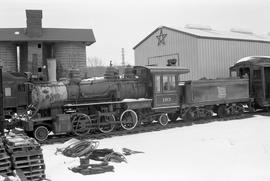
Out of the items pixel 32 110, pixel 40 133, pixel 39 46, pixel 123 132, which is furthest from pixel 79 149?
pixel 39 46

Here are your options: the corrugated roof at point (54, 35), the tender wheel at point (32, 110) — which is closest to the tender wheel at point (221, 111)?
the tender wheel at point (32, 110)

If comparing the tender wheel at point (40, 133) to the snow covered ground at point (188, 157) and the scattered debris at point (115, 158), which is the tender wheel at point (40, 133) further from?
the scattered debris at point (115, 158)

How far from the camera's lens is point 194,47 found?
24.1 meters

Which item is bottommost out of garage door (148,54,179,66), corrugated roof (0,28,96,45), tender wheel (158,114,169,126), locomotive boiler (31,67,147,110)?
tender wheel (158,114,169,126)

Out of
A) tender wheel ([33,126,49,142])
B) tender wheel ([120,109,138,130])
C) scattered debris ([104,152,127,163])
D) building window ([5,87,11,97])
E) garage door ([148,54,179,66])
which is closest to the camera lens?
scattered debris ([104,152,127,163])

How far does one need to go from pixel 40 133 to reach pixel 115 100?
328cm

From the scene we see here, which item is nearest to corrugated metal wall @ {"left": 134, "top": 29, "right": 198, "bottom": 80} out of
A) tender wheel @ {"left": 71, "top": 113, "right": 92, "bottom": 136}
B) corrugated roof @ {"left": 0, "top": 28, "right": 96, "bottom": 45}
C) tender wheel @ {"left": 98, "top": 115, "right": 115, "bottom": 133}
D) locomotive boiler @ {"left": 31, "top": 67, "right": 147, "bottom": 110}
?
corrugated roof @ {"left": 0, "top": 28, "right": 96, "bottom": 45}

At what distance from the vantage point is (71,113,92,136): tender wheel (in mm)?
13398

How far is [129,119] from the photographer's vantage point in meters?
14.6

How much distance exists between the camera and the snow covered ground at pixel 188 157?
304 inches

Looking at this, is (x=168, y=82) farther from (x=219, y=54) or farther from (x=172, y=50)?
(x=172, y=50)

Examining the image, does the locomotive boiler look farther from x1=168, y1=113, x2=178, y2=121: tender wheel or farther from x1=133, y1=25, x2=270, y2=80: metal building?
x1=133, y1=25, x2=270, y2=80: metal building

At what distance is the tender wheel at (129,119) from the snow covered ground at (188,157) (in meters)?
1.14

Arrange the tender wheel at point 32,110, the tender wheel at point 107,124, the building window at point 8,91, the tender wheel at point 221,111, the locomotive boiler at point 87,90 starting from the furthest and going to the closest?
the tender wheel at point 221,111
the building window at point 8,91
the tender wheel at point 107,124
the locomotive boiler at point 87,90
the tender wheel at point 32,110
